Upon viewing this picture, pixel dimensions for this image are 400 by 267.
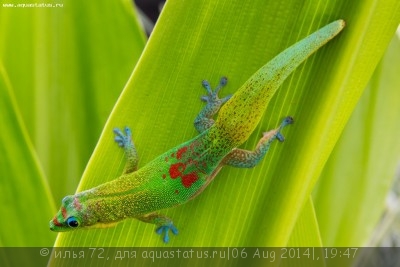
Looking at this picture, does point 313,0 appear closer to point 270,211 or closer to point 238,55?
point 238,55

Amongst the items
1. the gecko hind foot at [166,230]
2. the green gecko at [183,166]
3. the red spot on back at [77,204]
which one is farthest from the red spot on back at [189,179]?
the red spot on back at [77,204]

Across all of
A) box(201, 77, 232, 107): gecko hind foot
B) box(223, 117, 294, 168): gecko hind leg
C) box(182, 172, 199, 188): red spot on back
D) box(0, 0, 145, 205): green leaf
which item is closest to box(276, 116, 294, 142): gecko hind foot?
box(223, 117, 294, 168): gecko hind leg

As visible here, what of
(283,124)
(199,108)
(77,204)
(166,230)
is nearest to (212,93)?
(199,108)

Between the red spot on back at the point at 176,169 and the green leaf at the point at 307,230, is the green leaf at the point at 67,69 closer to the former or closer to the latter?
the red spot on back at the point at 176,169

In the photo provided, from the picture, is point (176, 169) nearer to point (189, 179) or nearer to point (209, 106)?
point (189, 179)

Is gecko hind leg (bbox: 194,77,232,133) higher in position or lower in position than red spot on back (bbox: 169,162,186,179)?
higher

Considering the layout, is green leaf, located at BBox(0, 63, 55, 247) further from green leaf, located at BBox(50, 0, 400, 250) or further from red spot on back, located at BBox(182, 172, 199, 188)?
red spot on back, located at BBox(182, 172, 199, 188)

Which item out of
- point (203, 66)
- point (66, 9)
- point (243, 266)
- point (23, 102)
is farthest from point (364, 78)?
point (23, 102)
